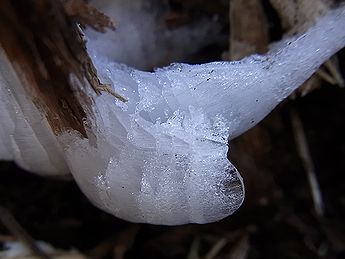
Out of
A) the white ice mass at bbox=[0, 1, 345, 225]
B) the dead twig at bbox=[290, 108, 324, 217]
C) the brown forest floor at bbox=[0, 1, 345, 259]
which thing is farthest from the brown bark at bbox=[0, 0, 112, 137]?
the dead twig at bbox=[290, 108, 324, 217]

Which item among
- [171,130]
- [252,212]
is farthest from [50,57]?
[252,212]

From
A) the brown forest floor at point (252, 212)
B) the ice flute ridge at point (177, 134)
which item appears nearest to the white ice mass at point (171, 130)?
the ice flute ridge at point (177, 134)

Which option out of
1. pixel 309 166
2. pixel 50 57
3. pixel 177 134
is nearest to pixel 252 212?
pixel 309 166

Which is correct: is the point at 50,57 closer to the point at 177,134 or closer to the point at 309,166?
the point at 177,134

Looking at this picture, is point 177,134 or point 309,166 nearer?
point 177,134

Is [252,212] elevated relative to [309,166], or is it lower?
lower

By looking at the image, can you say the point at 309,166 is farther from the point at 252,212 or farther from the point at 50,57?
the point at 50,57

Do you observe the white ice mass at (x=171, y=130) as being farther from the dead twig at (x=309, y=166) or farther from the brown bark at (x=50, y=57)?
the dead twig at (x=309, y=166)

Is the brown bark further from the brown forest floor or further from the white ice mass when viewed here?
the brown forest floor
